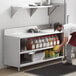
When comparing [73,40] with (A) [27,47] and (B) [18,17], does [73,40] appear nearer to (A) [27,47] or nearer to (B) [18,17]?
(A) [27,47]

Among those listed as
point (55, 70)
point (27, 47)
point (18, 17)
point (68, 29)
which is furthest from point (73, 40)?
point (18, 17)

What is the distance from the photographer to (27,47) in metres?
4.98

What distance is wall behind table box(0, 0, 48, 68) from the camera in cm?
494

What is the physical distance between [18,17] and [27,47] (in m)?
0.69

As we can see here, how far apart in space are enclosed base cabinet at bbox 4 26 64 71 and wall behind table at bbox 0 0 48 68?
106 mm

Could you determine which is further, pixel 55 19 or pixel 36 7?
pixel 55 19

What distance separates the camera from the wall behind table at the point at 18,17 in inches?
194

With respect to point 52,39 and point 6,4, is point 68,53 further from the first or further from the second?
point 6,4

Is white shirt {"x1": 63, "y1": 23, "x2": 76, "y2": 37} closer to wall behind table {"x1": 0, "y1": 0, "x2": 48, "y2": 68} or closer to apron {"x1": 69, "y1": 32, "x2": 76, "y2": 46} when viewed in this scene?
apron {"x1": 69, "y1": 32, "x2": 76, "y2": 46}

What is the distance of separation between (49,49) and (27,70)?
841 mm

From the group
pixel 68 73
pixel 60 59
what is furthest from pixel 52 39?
pixel 68 73

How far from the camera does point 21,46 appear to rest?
4938mm

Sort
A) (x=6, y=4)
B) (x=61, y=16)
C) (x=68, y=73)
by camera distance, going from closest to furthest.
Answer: (x=68, y=73) → (x=6, y=4) → (x=61, y=16)

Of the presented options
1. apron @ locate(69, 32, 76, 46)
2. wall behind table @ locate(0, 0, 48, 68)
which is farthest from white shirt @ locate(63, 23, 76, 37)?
wall behind table @ locate(0, 0, 48, 68)
